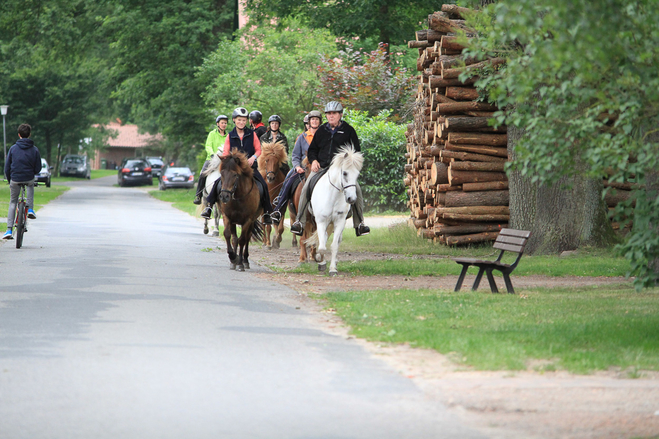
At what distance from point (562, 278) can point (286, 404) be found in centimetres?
857

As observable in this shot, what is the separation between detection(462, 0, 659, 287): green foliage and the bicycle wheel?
1057cm

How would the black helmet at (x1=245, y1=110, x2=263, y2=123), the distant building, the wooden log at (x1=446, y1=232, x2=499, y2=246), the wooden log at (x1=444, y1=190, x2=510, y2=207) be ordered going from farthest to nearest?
the distant building → the black helmet at (x1=245, y1=110, x2=263, y2=123) → the wooden log at (x1=446, y1=232, x2=499, y2=246) → the wooden log at (x1=444, y1=190, x2=510, y2=207)

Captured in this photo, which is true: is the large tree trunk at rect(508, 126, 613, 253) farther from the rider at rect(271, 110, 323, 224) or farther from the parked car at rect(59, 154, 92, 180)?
the parked car at rect(59, 154, 92, 180)

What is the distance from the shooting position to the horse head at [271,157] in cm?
1681

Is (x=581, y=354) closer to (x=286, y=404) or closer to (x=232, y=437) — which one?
(x=286, y=404)

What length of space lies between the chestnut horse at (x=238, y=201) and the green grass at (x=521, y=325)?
10.6 ft

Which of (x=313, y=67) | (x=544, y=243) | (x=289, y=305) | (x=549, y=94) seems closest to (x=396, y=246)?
(x=544, y=243)

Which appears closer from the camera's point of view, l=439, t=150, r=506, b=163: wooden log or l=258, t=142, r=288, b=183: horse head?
l=258, t=142, r=288, b=183: horse head

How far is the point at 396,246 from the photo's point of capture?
1856cm

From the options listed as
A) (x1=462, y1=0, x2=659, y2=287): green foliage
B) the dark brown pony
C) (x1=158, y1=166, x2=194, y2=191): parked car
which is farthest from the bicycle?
(x1=158, y1=166, x2=194, y2=191): parked car

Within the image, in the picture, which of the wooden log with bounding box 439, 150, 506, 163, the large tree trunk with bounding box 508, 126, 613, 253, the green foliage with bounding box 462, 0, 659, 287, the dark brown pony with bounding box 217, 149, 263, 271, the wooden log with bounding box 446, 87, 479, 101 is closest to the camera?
the green foliage with bounding box 462, 0, 659, 287

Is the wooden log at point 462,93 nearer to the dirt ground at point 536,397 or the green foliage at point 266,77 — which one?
the dirt ground at point 536,397

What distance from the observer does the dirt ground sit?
537cm

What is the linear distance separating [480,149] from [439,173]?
915 millimetres
